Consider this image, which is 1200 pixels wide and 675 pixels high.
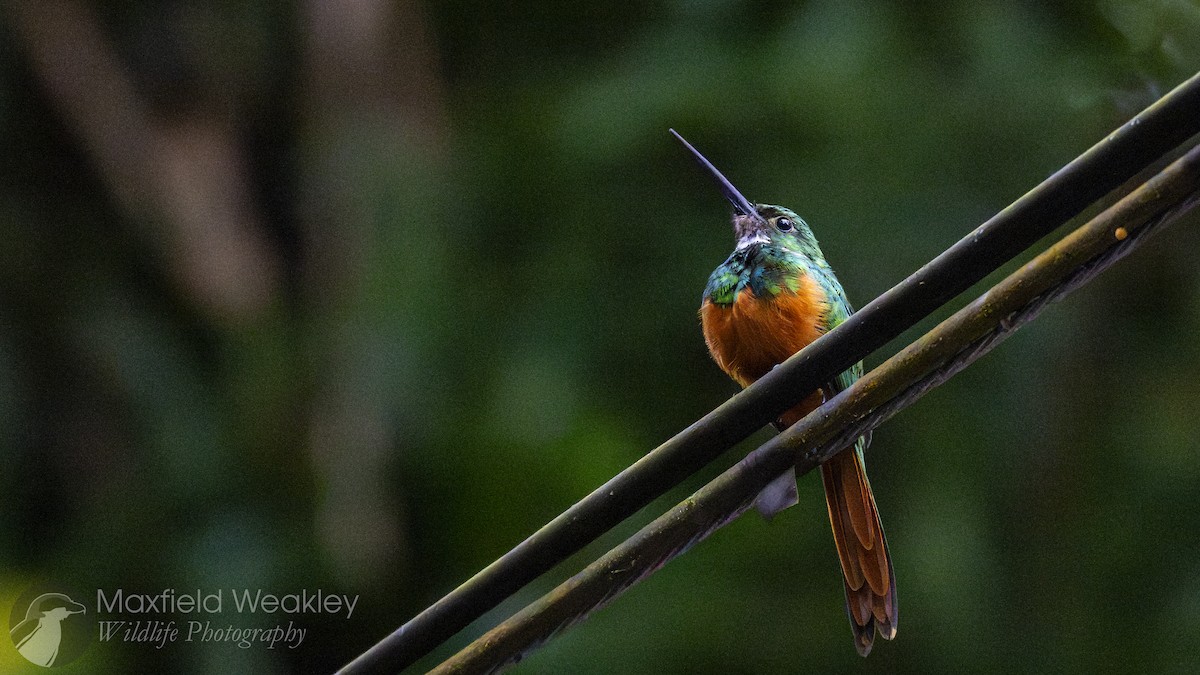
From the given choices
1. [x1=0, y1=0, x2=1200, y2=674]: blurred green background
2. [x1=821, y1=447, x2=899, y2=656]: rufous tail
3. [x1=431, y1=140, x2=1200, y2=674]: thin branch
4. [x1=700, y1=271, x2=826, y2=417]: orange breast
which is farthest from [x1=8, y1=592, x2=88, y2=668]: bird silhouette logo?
[x1=431, y1=140, x2=1200, y2=674]: thin branch

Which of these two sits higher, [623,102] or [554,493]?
[623,102]

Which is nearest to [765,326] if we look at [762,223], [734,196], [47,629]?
[762,223]

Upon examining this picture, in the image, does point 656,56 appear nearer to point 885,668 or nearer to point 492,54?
point 492,54

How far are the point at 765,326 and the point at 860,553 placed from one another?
67 cm

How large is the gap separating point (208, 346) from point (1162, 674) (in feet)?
17.8

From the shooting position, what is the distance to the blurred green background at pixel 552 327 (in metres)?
6.15

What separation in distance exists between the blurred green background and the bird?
6.32 ft

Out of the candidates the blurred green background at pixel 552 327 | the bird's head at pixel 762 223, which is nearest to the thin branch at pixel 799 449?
the bird's head at pixel 762 223

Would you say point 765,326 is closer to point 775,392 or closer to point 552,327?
point 775,392

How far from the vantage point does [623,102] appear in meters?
6.81

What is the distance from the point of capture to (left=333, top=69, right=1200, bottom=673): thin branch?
5.03ft

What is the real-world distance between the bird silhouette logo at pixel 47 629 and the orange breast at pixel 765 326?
3485 millimetres

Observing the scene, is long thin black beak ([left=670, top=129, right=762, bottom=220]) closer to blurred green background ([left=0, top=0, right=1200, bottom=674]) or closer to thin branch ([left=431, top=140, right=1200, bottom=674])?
blurred green background ([left=0, top=0, right=1200, bottom=674])

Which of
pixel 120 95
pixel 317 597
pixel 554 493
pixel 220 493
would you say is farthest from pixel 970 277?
pixel 120 95
